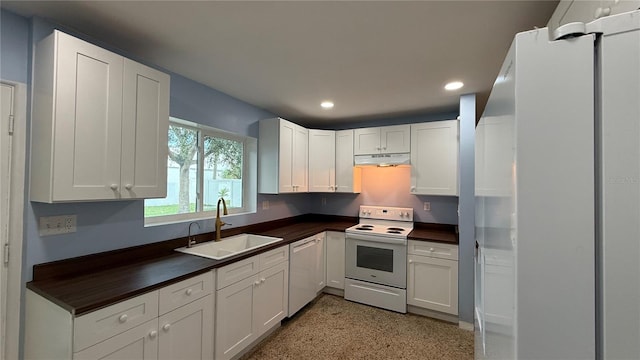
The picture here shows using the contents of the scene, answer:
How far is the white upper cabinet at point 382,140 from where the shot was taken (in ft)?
10.7

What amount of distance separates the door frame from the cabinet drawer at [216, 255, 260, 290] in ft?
3.43

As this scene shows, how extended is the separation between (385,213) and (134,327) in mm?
2947

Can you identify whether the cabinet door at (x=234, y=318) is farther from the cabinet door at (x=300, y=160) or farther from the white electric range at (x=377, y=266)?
the cabinet door at (x=300, y=160)

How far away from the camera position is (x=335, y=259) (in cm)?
334

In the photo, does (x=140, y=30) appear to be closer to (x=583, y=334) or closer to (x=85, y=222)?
(x=85, y=222)

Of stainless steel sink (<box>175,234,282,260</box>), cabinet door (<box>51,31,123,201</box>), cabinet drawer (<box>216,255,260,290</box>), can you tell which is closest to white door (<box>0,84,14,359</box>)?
cabinet door (<box>51,31,123,201</box>)

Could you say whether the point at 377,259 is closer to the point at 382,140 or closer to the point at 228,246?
the point at 382,140

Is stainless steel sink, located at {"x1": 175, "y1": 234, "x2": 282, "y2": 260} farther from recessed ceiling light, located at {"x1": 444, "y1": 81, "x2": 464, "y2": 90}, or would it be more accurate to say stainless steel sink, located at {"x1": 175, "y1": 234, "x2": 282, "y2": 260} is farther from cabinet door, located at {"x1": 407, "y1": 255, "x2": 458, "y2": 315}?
recessed ceiling light, located at {"x1": 444, "y1": 81, "x2": 464, "y2": 90}

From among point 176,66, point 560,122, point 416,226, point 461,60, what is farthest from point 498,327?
point 416,226

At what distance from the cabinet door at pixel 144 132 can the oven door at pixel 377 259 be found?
7.06ft

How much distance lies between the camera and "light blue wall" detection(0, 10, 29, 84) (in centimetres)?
140

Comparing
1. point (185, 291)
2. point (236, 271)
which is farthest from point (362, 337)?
point (185, 291)

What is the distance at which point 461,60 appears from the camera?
1952mm

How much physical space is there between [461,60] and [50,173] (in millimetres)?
2670
